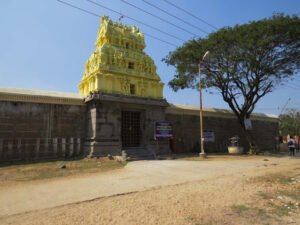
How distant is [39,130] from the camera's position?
14461mm

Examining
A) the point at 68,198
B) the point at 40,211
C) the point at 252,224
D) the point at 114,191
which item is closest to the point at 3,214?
the point at 40,211

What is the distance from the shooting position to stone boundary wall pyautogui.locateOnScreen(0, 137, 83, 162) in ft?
44.2

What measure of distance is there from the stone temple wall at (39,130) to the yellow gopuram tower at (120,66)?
2.45 m

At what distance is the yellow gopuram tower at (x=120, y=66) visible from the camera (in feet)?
54.5

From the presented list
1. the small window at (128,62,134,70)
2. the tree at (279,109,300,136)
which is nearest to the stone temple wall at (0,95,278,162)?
the small window at (128,62,134,70)

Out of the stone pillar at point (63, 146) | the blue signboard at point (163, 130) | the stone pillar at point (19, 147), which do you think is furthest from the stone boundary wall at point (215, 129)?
the stone pillar at point (19, 147)

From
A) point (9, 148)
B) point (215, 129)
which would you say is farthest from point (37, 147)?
point (215, 129)

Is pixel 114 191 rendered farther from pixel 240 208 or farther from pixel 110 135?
pixel 110 135

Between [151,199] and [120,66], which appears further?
[120,66]

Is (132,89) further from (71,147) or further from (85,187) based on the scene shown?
(85,187)

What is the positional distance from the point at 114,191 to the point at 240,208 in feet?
10.4

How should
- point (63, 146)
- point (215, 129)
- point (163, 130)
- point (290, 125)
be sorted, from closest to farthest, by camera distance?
point (63, 146) → point (163, 130) → point (215, 129) → point (290, 125)

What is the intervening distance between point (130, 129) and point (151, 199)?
11.3 m

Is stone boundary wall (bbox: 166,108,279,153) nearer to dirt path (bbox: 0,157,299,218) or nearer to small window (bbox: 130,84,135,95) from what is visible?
small window (bbox: 130,84,135,95)
